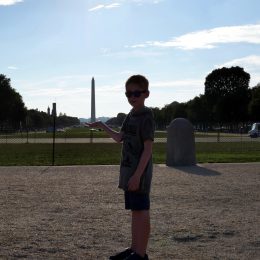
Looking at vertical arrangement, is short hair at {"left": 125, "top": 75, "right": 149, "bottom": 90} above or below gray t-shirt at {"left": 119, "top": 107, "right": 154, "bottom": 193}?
above

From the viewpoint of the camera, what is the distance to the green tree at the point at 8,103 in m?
95.0

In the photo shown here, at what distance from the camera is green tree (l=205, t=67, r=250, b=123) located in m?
87.6

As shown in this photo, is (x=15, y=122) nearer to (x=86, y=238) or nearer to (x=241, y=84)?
(x=241, y=84)

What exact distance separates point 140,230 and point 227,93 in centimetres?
9017

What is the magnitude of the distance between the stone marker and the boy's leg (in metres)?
11.8

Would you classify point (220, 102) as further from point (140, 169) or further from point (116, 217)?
point (140, 169)

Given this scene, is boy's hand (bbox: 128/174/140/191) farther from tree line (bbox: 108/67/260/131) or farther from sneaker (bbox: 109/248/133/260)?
tree line (bbox: 108/67/260/131)

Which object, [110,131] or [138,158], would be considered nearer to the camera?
[138,158]

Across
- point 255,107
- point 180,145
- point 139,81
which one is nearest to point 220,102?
point 255,107

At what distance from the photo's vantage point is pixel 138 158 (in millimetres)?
4789

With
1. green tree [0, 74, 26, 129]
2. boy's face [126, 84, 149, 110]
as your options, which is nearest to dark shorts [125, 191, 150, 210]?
boy's face [126, 84, 149, 110]

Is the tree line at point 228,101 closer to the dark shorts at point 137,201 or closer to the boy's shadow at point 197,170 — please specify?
the boy's shadow at point 197,170

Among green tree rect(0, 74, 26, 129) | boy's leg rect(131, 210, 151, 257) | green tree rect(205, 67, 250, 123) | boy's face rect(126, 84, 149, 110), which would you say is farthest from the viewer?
green tree rect(0, 74, 26, 129)

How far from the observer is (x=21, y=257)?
5379 millimetres
